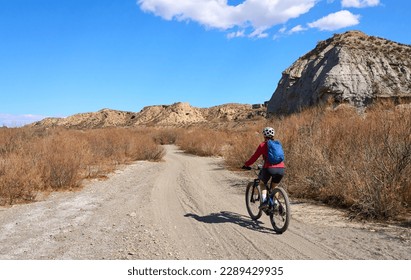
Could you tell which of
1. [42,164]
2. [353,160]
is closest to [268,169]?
[353,160]

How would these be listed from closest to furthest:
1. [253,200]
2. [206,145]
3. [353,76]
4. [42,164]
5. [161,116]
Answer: [253,200] → [42,164] → [353,76] → [206,145] → [161,116]

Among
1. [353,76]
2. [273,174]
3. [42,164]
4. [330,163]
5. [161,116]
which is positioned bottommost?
[330,163]

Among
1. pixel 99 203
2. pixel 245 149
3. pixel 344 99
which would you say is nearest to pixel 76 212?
pixel 99 203

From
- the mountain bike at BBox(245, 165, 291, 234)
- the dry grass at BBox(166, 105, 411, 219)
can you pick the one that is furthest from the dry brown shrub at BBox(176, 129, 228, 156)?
the mountain bike at BBox(245, 165, 291, 234)

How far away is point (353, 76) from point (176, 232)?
1863cm

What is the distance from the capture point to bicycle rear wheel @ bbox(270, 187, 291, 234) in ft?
19.6

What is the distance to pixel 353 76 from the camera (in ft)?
68.9

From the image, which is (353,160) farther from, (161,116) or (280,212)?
(161,116)

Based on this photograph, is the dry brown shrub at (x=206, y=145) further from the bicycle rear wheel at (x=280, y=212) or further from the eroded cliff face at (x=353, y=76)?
the bicycle rear wheel at (x=280, y=212)

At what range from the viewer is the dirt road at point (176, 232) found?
512 centimetres

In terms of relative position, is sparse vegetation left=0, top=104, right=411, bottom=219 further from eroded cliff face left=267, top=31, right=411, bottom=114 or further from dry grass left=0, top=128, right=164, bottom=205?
eroded cliff face left=267, top=31, right=411, bottom=114

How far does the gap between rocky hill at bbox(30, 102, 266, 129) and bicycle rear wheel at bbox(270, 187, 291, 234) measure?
306 ft

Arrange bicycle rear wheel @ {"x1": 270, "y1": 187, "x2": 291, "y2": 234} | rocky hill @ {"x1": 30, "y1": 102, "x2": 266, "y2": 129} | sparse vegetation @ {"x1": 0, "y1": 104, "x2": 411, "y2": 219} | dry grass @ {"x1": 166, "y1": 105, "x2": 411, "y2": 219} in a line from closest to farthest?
1. bicycle rear wheel @ {"x1": 270, "y1": 187, "x2": 291, "y2": 234}
2. dry grass @ {"x1": 166, "y1": 105, "x2": 411, "y2": 219}
3. sparse vegetation @ {"x1": 0, "y1": 104, "x2": 411, "y2": 219}
4. rocky hill @ {"x1": 30, "y1": 102, "x2": 266, "y2": 129}

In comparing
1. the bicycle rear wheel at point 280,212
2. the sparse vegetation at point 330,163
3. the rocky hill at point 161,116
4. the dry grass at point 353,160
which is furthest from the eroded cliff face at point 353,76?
the rocky hill at point 161,116
